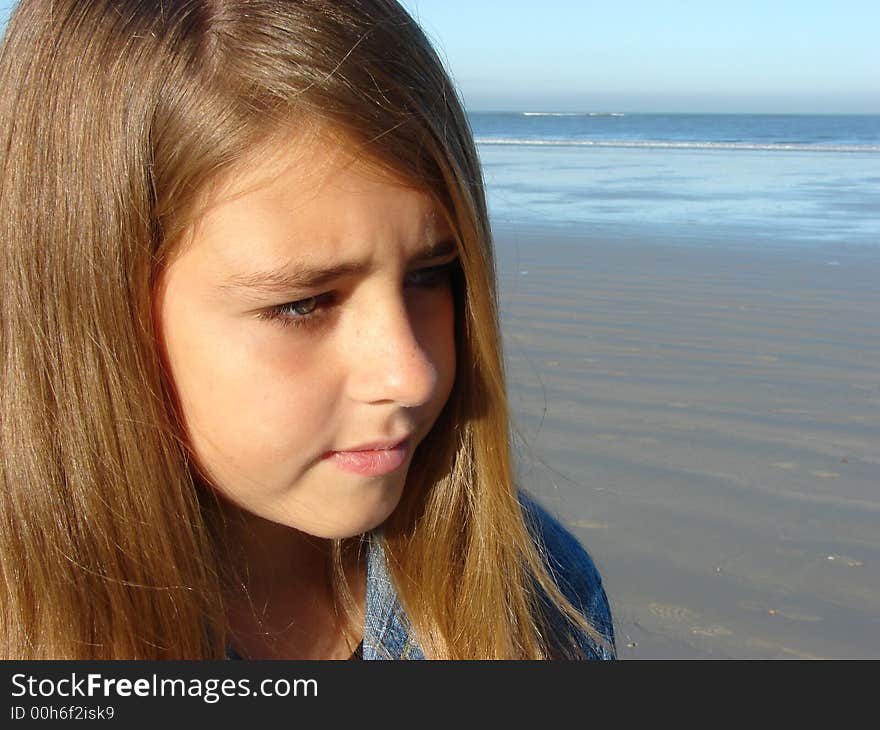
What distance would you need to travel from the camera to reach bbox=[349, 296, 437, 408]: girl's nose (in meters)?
1.54

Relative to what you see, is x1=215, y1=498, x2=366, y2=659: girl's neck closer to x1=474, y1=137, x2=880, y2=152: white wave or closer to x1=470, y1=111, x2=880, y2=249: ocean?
x1=470, y1=111, x2=880, y2=249: ocean

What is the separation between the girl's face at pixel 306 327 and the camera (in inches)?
58.7

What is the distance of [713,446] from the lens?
480cm

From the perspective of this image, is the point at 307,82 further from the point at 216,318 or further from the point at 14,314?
the point at 14,314

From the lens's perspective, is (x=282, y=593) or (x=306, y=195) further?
(x=282, y=593)

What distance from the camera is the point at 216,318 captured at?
154 cm

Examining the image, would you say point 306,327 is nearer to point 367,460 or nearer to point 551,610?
point 367,460

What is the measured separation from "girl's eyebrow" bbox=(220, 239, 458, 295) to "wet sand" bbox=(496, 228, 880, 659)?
85 cm

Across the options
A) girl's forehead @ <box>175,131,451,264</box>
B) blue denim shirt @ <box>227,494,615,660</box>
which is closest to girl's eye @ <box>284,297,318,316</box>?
girl's forehead @ <box>175,131,451,264</box>

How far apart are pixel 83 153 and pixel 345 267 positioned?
46 centimetres

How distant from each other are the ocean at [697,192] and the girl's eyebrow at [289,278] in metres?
8.91

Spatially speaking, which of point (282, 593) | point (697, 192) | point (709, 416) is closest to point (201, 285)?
point (282, 593)

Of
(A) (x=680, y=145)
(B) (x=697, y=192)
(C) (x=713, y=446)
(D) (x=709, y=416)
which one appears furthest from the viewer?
(A) (x=680, y=145)

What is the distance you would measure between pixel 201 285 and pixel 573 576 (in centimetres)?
105
